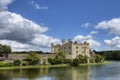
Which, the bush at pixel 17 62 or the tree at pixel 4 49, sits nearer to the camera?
the bush at pixel 17 62

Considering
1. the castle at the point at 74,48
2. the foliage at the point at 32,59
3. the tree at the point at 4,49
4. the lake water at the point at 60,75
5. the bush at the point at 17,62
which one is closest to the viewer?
the lake water at the point at 60,75

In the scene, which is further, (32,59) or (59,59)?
(59,59)

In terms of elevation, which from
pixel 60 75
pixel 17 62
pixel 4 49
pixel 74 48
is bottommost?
pixel 60 75

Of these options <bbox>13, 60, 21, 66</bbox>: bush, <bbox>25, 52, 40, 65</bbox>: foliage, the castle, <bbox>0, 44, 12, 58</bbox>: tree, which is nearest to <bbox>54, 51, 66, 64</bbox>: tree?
<bbox>25, 52, 40, 65</bbox>: foliage

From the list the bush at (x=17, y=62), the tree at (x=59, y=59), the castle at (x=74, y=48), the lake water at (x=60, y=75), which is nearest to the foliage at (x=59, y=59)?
the tree at (x=59, y=59)

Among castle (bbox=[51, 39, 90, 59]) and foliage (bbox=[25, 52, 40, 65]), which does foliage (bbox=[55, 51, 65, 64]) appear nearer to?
foliage (bbox=[25, 52, 40, 65])

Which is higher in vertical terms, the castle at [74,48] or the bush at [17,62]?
the castle at [74,48]

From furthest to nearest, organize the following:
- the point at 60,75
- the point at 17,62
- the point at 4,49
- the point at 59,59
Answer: the point at 4,49 < the point at 59,59 < the point at 17,62 < the point at 60,75

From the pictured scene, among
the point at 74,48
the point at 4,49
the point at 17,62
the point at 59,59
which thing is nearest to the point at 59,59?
the point at 59,59

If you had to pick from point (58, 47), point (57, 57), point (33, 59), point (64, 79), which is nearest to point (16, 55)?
point (33, 59)

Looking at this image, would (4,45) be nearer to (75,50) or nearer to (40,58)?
(40,58)

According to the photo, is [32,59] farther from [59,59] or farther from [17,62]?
[59,59]

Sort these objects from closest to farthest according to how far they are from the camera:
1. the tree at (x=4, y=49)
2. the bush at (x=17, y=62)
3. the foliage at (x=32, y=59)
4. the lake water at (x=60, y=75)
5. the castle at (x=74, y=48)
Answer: the lake water at (x=60, y=75), the bush at (x=17, y=62), the foliage at (x=32, y=59), the tree at (x=4, y=49), the castle at (x=74, y=48)

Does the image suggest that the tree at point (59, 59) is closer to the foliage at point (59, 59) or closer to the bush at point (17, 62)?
the foliage at point (59, 59)
